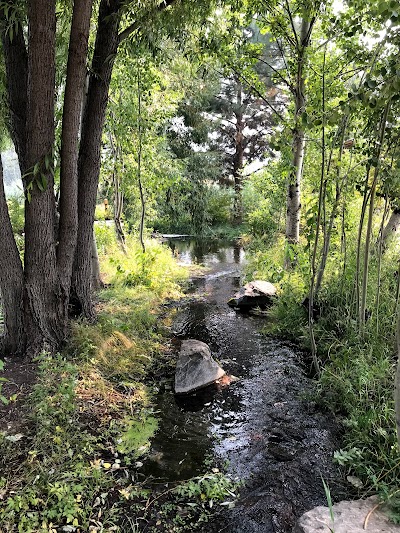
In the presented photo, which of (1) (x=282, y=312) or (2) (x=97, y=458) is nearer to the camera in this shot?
(2) (x=97, y=458)

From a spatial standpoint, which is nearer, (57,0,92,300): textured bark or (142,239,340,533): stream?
(142,239,340,533): stream

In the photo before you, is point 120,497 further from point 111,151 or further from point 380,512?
point 111,151

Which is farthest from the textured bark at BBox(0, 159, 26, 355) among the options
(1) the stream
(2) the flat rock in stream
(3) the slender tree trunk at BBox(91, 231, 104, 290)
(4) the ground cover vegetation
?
(2) the flat rock in stream

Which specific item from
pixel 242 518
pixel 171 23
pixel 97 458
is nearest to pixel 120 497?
pixel 97 458

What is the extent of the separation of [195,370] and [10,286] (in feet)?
6.57

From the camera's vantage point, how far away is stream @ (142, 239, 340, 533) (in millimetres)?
2594

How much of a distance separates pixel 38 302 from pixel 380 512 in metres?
3.17

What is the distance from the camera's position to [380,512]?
7.59 feet

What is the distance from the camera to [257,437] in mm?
3297

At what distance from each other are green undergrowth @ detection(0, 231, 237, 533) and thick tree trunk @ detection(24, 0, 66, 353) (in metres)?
0.36

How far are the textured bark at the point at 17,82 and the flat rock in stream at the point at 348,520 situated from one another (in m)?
3.60

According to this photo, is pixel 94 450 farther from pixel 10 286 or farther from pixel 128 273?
pixel 128 273

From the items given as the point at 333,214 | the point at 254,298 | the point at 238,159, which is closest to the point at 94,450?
the point at 333,214

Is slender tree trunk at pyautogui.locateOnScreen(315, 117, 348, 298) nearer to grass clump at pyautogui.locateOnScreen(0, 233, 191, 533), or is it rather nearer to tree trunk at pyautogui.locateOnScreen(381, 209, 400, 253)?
tree trunk at pyautogui.locateOnScreen(381, 209, 400, 253)
